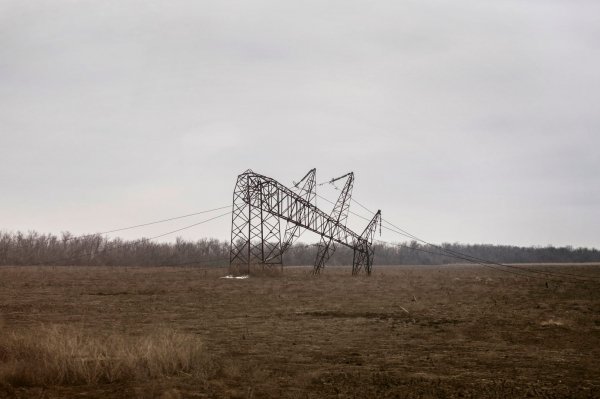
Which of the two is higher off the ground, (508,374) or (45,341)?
(45,341)

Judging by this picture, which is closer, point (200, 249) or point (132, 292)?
point (132, 292)

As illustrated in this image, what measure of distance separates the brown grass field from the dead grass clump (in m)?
0.02

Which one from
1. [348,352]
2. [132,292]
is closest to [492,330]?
[348,352]

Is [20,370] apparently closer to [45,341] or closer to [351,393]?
[45,341]

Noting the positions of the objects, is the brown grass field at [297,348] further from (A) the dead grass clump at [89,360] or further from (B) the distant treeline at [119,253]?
(B) the distant treeline at [119,253]

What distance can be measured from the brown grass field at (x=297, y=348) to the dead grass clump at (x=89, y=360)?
2cm

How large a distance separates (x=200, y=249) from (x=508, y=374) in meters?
101

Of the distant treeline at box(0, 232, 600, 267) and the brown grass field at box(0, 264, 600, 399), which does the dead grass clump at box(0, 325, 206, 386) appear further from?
the distant treeline at box(0, 232, 600, 267)

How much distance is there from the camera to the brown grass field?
7695 millimetres

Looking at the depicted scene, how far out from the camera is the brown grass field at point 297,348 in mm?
7695

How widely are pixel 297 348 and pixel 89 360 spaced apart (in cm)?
→ 469

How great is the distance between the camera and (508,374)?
8.69 metres

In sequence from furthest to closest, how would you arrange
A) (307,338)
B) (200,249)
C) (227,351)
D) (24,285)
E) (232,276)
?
(200,249) → (232,276) → (24,285) → (307,338) → (227,351)

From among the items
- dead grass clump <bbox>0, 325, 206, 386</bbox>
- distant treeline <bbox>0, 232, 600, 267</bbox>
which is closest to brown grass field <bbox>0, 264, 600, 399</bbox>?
dead grass clump <bbox>0, 325, 206, 386</bbox>
